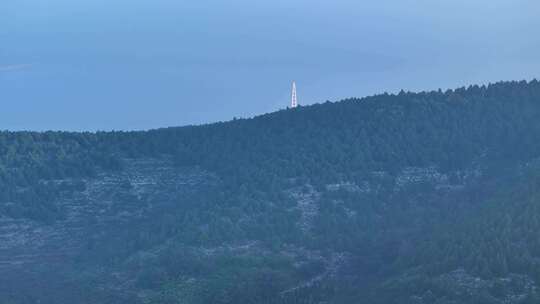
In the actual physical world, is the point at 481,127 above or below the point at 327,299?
above

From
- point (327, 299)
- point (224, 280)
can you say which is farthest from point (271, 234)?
point (327, 299)

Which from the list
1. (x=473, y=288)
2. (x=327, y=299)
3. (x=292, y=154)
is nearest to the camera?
(x=473, y=288)

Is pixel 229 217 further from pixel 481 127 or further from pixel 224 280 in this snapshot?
pixel 481 127

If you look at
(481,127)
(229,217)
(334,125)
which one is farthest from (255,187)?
(481,127)

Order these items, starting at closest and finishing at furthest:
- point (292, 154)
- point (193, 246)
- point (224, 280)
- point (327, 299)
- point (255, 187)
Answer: point (327, 299) < point (224, 280) < point (193, 246) < point (255, 187) < point (292, 154)

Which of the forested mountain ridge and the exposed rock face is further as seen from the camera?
the exposed rock face

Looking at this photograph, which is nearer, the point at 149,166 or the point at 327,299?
the point at 327,299

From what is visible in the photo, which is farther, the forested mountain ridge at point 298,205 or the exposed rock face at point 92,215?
the exposed rock face at point 92,215

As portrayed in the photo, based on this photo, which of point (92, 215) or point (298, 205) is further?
point (92, 215)
